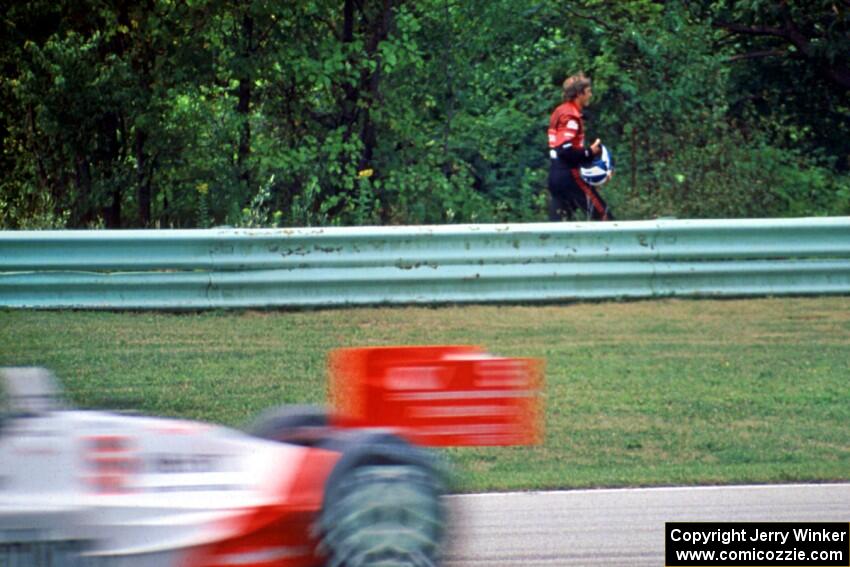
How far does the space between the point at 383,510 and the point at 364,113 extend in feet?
46.4

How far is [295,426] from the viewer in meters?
5.10

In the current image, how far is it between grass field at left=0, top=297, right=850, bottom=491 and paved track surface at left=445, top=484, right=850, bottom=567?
31 centimetres

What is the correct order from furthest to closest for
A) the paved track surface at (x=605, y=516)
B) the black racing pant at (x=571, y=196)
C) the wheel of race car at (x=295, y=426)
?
the black racing pant at (x=571, y=196) → the paved track surface at (x=605, y=516) → the wheel of race car at (x=295, y=426)

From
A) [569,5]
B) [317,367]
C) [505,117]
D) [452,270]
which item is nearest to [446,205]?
[505,117]

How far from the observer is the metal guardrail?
41.8ft

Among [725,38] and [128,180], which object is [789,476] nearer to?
[128,180]

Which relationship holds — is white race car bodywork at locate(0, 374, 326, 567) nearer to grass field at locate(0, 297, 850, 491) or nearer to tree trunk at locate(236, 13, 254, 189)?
grass field at locate(0, 297, 850, 491)

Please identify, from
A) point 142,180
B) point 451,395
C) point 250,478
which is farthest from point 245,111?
point 250,478

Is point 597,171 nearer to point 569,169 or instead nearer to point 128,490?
point 569,169

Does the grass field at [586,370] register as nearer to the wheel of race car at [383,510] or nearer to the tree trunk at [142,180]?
the wheel of race car at [383,510]

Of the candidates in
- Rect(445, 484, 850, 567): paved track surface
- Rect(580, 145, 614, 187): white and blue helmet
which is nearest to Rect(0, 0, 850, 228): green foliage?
Rect(580, 145, 614, 187): white and blue helmet

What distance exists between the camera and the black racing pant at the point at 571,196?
49.2ft

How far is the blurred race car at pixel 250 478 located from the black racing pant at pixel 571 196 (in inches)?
405

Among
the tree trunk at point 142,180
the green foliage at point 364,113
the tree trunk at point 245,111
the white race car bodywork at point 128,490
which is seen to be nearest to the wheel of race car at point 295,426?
the white race car bodywork at point 128,490
